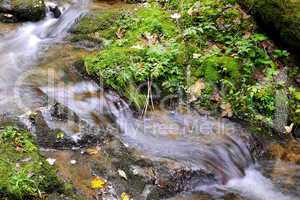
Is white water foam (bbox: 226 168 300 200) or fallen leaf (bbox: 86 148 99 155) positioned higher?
fallen leaf (bbox: 86 148 99 155)

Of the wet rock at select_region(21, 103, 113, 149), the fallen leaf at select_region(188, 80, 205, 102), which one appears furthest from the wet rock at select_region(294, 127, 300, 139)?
the wet rock at select_region(21, 103, 113, 149)

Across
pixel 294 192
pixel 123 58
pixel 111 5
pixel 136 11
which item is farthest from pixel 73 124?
pixel 111 5

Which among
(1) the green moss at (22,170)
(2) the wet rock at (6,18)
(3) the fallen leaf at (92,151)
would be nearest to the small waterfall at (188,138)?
(3) the fallen leaf at (92,151)

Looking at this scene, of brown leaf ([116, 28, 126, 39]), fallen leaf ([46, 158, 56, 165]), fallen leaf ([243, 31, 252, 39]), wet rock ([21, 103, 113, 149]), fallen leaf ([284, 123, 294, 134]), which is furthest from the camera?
brown leaf ([116, 28, 126, 39])

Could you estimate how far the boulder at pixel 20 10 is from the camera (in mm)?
8922

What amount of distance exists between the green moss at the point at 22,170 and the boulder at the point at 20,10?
14.2ft

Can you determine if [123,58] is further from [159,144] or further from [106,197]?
[106,197]

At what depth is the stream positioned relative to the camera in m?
5.62

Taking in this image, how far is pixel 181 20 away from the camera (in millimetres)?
8086

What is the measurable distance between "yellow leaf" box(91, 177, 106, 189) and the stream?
0.80 m

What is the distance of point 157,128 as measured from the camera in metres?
6.30

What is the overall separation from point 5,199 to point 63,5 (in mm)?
6145

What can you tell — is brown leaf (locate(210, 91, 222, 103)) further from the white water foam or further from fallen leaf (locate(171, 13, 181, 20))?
fallen leaf (locate(171, 13, 181, 20))

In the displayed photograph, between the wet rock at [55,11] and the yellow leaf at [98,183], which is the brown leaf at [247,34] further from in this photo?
the wet rock at [55,11]
